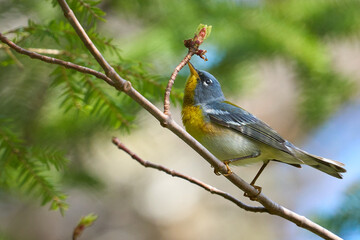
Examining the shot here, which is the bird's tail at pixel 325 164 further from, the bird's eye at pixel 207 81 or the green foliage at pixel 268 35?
the bird's eye at pixel 207 81

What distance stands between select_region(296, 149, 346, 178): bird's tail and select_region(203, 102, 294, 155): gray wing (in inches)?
4.9

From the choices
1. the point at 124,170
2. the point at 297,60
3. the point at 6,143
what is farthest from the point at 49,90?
the point at 124,170

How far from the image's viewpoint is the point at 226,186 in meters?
5.58

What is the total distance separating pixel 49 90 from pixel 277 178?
4.50 metres

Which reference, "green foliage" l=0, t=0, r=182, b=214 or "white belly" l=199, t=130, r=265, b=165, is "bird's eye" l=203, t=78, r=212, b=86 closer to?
"white belly" l=199, t=130, r=265, b=165

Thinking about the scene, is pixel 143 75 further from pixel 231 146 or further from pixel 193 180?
pixel 231 146

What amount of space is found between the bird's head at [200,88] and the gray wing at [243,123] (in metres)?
0.10

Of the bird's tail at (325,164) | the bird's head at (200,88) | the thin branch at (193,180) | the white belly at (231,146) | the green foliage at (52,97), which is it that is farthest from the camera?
the bird's head at (200,88)

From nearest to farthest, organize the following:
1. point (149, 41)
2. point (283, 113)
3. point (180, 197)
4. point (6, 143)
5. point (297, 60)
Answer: point (6, 143) → point (149, 41) → point (297, 60) → point (180, 197) → point (283, 113)

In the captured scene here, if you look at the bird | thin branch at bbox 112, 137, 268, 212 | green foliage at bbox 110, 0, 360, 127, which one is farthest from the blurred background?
thin branch at bbox 112, 137, 268, 212

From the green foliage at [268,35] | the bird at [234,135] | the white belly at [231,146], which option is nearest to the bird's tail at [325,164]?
the bird at [234,135]

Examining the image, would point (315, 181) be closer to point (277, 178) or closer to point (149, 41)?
point (277, 178)

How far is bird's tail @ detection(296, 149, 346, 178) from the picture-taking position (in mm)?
2352

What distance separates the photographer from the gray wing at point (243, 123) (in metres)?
2.55
